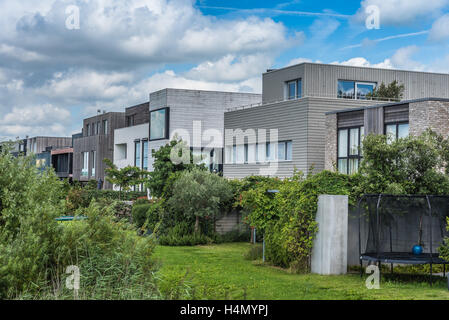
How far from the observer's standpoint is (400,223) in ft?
49.8

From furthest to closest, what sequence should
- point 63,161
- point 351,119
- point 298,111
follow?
1. point 63,161
2. point 298,111
3. point 351,119

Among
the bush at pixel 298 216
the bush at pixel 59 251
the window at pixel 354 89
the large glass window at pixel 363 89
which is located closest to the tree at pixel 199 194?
the bush at pixel 298 216

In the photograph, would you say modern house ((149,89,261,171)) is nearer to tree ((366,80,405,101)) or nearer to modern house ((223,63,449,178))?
modern house ((223,63,449,178))

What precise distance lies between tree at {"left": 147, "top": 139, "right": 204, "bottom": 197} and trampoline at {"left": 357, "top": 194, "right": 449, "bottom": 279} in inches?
442

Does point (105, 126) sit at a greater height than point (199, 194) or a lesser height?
greater

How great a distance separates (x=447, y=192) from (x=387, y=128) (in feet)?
34.9

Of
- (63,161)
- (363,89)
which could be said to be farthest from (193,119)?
(63,161)

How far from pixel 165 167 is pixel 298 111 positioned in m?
8.53

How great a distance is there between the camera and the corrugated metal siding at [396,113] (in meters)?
24.1

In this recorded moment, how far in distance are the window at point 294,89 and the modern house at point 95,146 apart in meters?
25.5

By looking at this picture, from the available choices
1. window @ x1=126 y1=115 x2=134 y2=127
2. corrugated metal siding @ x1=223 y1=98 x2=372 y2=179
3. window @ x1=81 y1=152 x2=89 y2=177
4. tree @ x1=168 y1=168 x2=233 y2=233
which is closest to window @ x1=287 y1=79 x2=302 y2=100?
corrugated metal siding @ x1=223 y1=98 x2=372 y2=179

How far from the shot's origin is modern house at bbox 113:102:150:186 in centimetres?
4844
